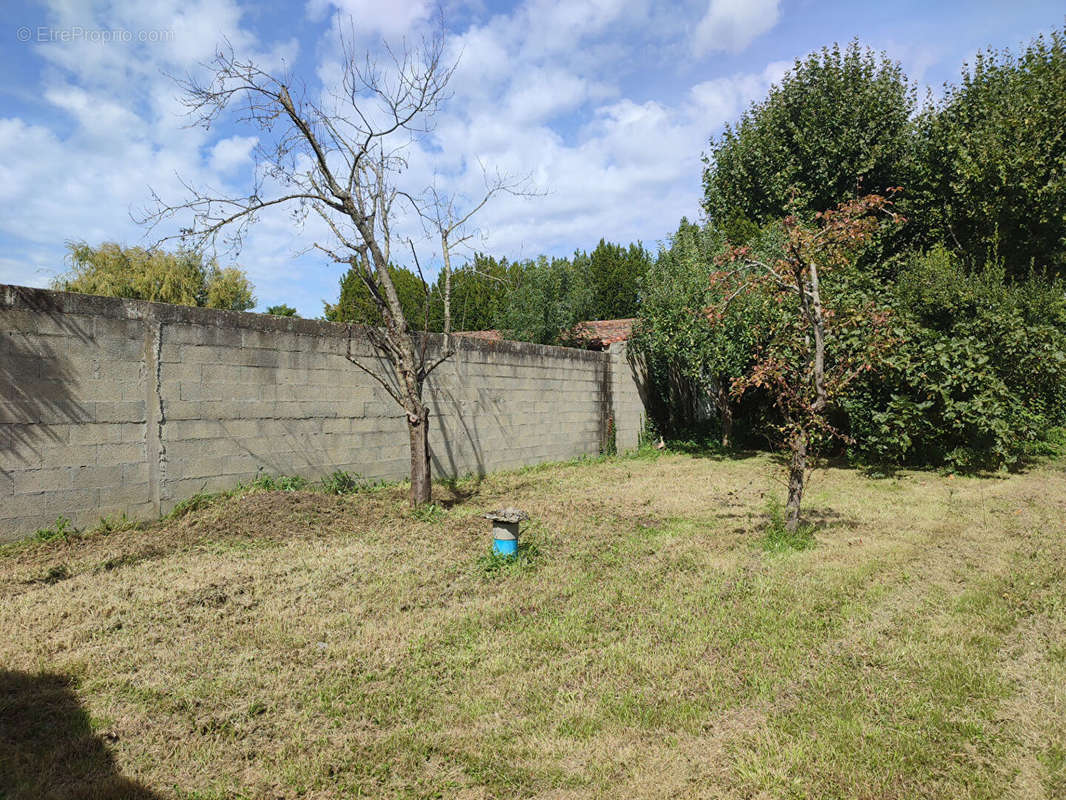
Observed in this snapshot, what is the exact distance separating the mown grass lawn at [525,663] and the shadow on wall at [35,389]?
82cm

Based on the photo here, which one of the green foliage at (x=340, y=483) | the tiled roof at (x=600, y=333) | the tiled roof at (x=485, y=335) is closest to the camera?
the green foliage at (x=340, y=483)

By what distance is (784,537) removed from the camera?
18.5 ft

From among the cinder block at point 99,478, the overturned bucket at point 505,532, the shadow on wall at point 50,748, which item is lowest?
the shadow on wall at point 50,748

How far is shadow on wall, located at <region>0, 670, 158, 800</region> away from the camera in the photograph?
220 cm

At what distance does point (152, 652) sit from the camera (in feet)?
10.8

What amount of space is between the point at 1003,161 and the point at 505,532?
15.4 m

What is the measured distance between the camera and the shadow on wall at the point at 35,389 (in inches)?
183

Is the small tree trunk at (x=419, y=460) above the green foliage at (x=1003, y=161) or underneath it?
underneath

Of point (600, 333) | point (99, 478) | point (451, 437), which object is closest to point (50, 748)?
point (99, 478)

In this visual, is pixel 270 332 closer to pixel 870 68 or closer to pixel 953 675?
pixel 953 675

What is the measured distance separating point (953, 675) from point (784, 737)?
1.19 m

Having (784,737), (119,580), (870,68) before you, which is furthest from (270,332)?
(870,68)

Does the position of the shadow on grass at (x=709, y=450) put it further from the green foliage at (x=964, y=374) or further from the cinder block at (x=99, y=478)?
the cinder block at (x=99, y=478)

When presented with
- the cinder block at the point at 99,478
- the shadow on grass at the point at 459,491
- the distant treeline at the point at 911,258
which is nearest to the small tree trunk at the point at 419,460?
Answer: the shadow on grass at the point at 459,491
